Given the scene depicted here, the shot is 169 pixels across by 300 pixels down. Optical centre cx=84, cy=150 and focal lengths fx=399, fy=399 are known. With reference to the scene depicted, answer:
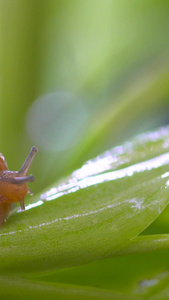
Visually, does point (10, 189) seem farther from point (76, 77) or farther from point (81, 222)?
point (76, 77)

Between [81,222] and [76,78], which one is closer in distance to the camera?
[81,222]

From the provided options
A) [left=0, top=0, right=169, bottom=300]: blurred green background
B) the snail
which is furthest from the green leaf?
[left=0, top=0, right=169, bottom=300]: blurred green background

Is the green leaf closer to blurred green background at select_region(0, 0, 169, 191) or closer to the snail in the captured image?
the snail

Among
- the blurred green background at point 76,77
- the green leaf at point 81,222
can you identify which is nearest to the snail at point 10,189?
the green leaf at point 81,222

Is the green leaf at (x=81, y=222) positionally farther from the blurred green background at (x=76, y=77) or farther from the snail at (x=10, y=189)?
the blurred green background at (x=76, y=77)

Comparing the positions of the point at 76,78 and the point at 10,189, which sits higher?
the point at 76,78

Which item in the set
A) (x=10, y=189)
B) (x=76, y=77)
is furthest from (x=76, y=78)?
(x=10, y=189)
